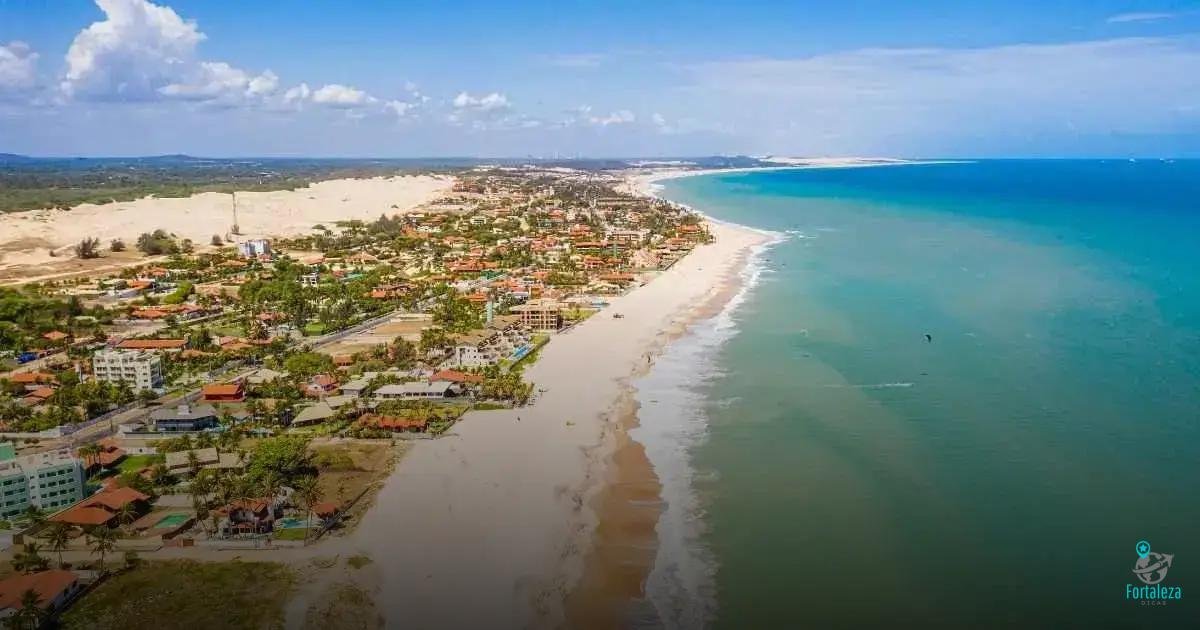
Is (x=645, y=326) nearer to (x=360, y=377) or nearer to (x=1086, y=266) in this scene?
(x=360, y=377)

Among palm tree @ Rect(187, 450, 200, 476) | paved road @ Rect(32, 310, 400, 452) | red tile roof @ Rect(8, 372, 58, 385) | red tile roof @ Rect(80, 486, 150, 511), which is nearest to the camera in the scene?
red tile roof @ Rect(80, 486, 150, 511)

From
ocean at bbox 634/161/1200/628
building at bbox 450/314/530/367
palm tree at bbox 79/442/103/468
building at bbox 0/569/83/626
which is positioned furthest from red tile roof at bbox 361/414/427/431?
building at bbox 0/569/83/626

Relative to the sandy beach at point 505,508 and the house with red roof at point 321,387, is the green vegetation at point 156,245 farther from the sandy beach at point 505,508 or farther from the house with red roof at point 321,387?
the sandy beach at point 505,508

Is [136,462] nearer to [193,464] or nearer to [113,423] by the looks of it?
[193,464]

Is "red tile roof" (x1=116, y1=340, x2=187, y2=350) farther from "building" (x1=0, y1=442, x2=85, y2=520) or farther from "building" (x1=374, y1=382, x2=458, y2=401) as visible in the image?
→ "building" (x1=0, y1=442, x2=85, y2=520)

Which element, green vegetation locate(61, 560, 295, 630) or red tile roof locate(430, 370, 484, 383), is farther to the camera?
red tile roof locate(430, 370, 484, 383)

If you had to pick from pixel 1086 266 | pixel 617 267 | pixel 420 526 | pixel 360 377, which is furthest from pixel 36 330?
pixel 1086 266

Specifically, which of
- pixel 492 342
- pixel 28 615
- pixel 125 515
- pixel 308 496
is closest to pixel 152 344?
pixel 492 342
